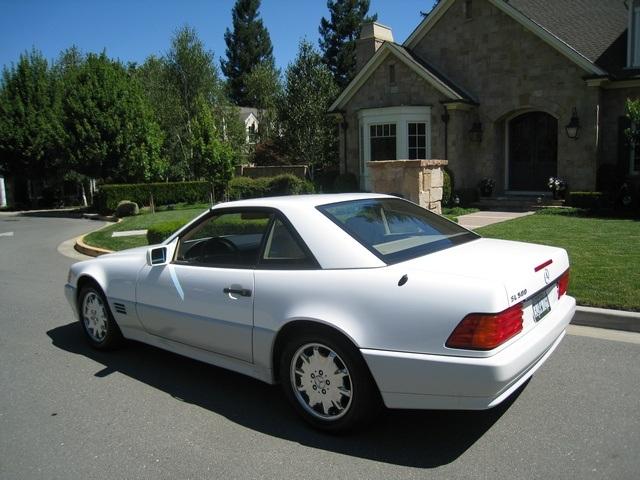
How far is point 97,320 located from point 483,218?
40.1ft

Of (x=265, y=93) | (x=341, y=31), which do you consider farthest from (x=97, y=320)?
(x=341, y=31)

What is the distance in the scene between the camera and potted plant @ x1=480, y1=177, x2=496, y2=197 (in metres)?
19.1

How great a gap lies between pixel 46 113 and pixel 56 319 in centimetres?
2916

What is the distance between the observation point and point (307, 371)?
3703 mm

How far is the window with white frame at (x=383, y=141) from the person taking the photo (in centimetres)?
2020

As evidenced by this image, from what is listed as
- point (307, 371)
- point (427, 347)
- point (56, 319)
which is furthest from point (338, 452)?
point (56, 319)

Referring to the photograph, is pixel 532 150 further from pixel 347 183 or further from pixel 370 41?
pixel 370 41

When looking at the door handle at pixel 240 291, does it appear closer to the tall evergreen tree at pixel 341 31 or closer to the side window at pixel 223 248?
the side window at pixel 223 248

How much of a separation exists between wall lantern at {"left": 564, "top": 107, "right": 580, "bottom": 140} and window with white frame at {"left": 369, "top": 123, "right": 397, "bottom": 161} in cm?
573

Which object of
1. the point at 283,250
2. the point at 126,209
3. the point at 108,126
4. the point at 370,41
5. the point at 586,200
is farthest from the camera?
the point at 108,126

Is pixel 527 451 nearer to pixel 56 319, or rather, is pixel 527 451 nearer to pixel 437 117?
pixel 56 319

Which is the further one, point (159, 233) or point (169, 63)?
point (169, 63)

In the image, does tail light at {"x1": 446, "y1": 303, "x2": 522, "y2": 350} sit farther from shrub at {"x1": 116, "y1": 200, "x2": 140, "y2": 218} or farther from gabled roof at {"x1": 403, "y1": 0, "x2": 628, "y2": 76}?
shrub at {"x1": 116, "y1": 200, "x2": 140, "y2": 218}

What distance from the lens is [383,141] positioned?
20.4m
